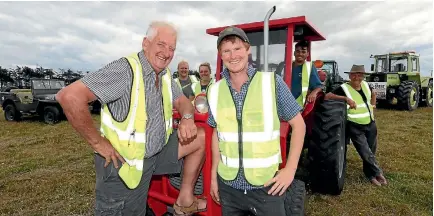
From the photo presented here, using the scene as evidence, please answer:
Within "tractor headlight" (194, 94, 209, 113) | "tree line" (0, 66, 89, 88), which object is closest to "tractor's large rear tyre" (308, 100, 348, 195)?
"tractor headlight" (194, 94, 209, 113)

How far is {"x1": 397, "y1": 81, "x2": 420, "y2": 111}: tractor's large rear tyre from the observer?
11773mm

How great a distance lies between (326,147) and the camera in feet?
11.3

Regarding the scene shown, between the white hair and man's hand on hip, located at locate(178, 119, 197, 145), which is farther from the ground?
the white hair

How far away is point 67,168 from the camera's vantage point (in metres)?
5.29

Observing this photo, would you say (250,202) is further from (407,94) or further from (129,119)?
(407,94)

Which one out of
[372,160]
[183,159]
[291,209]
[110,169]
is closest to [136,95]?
[110,169]

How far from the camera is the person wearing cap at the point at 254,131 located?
5.90 ft

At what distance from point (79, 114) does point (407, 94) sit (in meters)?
12.5

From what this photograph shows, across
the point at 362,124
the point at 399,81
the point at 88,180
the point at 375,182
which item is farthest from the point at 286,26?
the point at 399,81

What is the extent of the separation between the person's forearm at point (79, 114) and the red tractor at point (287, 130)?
0.84 metres

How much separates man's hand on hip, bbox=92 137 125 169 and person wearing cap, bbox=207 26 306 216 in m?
0.64

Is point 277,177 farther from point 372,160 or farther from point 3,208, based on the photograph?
point 3,208

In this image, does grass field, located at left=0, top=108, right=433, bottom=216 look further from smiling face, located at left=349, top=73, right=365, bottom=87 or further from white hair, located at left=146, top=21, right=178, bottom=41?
white hair, located at left=146, top=21, right=178, bottom=41

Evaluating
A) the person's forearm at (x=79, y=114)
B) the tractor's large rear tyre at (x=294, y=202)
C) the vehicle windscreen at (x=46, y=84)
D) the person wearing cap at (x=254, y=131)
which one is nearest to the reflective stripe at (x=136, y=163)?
the person's forearm at (x=79, y=114)
